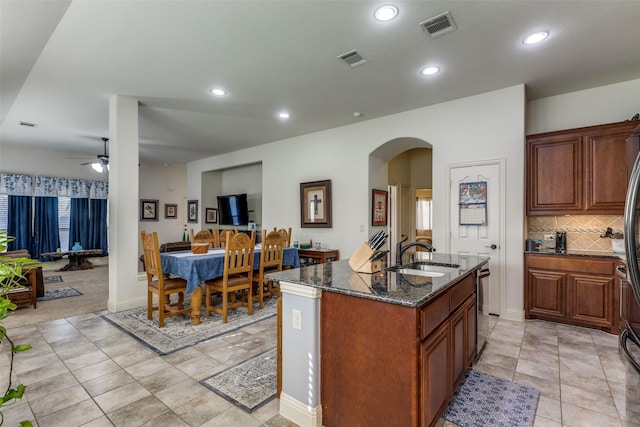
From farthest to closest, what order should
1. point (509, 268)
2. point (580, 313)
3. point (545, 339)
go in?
point (509, 268) → point (580, 313) → point (545, 339)

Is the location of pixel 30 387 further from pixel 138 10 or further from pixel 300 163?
pixel 300 163

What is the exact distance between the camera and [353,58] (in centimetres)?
319

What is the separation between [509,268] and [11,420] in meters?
4.72

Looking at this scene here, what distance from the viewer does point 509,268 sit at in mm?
3893

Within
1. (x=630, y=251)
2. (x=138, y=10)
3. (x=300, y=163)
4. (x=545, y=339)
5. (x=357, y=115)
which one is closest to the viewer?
(x=630, y=251)

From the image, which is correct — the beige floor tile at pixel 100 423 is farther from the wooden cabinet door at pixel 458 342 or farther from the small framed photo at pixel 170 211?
the small framed photo at pixel 170 211

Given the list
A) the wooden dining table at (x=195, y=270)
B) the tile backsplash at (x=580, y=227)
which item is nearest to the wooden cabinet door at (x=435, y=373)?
the wooden dining table at (x=195, y=270)

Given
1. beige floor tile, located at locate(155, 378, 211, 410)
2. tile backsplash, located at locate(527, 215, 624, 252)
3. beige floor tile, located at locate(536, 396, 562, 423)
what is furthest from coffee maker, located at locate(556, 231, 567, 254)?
beige floor tile, located at locate(155, 378, 211, 410)

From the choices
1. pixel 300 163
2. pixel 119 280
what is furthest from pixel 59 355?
pixel 300 163

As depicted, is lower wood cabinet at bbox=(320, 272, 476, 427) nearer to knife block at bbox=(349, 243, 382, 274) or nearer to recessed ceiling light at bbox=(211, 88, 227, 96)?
knife block at bbox=(349, 243, 382, 274)

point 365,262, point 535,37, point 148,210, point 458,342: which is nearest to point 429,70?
point 535,37

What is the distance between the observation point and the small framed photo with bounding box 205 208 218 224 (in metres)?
8.60

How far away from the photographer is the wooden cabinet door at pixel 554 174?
3.64m

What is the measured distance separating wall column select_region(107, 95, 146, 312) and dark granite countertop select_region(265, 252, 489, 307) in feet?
10.0
